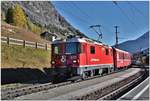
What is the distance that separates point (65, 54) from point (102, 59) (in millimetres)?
8270

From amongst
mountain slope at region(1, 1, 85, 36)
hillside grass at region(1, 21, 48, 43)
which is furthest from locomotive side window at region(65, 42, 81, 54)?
mountain slope at region(1, 1, 85, 36)

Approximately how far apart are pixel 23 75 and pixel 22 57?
9322mm

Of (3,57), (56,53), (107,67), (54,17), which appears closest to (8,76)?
(56,53)

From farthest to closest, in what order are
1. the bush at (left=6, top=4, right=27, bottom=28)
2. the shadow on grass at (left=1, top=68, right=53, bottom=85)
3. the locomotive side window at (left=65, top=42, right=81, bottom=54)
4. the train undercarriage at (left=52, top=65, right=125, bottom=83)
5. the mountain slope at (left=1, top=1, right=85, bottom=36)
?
the mountain slope at (left=1, top=1, right=85, bottom=36)
the bush at (left=6, top=4, right=27, bottom=28)
the shadow on grass at (left=1, top=68, right=53, bottom=85)
the locomotive side window at (left=65, top=42, right=81, bottom=54)
the train undercarriage at (left=52, top=65, right=125, bottom=83)

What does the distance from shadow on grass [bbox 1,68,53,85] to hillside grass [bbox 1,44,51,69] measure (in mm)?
2116

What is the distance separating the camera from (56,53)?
29672mm

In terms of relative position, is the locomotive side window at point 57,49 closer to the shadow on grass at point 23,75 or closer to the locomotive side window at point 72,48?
the locomotive side window at point 72,48

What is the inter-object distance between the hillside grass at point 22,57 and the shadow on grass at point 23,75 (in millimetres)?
2116

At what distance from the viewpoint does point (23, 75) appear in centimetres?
3372

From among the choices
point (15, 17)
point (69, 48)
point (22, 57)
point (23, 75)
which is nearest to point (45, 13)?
point (15, 17)

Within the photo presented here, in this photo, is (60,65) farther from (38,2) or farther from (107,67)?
(38,2)

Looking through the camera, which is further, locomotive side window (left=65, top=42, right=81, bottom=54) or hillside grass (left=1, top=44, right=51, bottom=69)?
hillside grass (left=1, top=44, right=51, bottom=69)

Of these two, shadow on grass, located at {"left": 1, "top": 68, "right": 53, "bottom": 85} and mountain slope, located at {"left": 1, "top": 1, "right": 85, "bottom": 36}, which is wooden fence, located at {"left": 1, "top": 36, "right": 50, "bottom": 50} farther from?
mountain slope, located at {"left": 1, "top": 1, "right": 85, "bottom": 36}

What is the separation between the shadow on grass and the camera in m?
30.4
